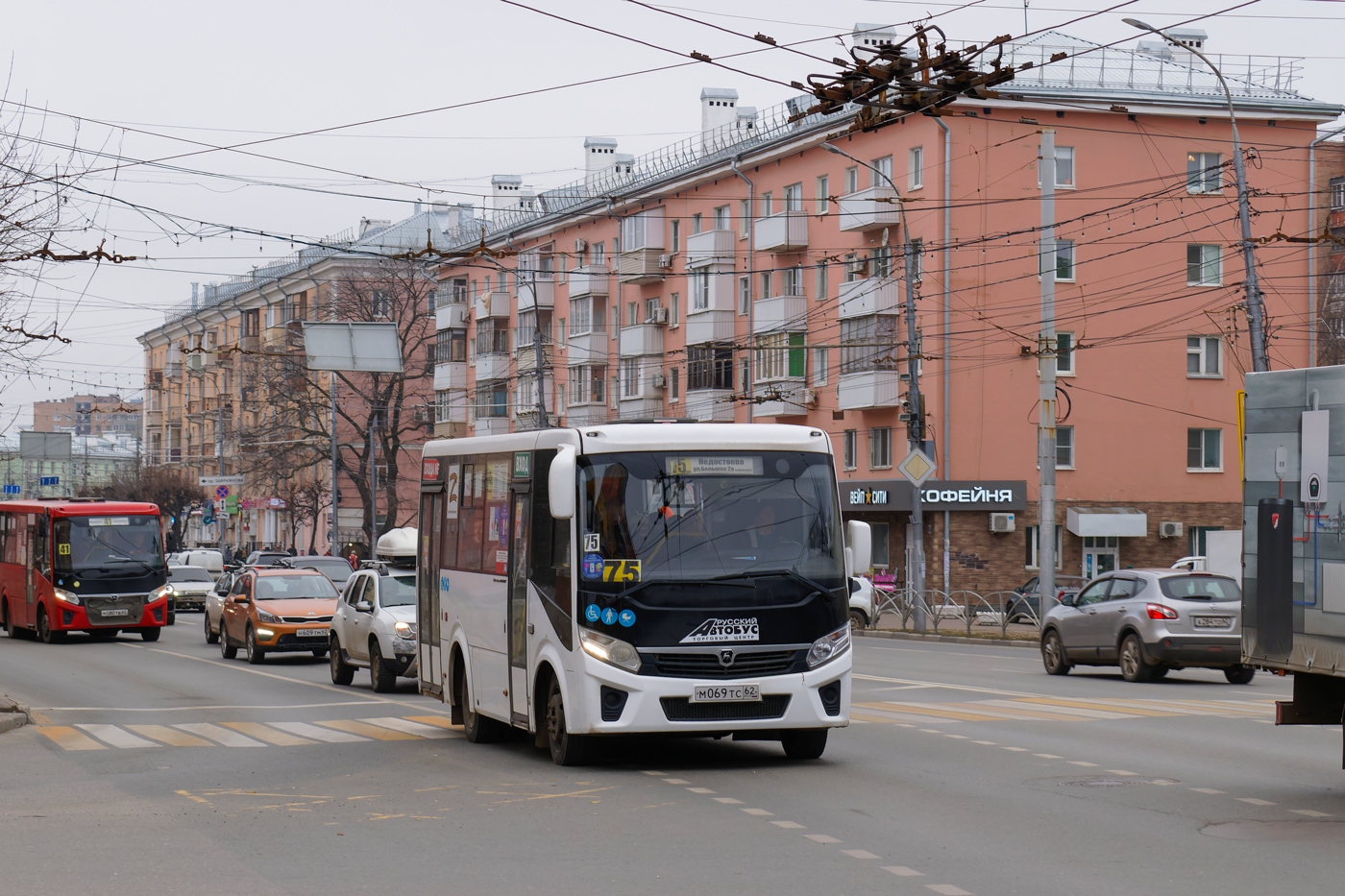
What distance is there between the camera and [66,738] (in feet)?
55.2

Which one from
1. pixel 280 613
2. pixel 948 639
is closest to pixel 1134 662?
pixel 280 613

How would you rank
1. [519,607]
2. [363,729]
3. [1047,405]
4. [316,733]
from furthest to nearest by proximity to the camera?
[1047,405] < [363,729] < [316,733] < [519,607]

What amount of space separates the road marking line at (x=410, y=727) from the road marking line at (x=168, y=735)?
1927 millimetres

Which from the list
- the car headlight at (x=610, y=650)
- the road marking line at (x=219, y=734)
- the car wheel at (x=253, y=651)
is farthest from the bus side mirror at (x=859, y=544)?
the car wheel at (x=253, y=651)

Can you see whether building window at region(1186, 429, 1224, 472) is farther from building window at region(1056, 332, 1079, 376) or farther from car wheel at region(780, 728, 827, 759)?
car wheel at region(780, 728, 827, 759)

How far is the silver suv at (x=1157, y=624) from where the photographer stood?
72.8 ft

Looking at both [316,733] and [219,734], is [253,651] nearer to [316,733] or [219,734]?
[219,734]

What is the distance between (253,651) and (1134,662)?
14539 millimetres

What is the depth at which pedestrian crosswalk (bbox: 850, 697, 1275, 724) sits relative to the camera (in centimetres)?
1770

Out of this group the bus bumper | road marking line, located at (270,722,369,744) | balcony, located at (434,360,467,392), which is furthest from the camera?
balcony, located at (434,360,467,392)

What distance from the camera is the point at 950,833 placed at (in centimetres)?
997

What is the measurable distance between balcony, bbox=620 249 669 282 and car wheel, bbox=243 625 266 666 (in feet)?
115

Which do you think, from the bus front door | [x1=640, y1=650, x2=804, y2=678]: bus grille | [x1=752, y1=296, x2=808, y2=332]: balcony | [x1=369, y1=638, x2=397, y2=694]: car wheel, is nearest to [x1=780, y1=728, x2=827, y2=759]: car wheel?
[x1=640, y1=650, x2=804, y2=678]: bus grille

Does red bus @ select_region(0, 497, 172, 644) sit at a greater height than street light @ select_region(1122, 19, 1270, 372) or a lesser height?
lesser
